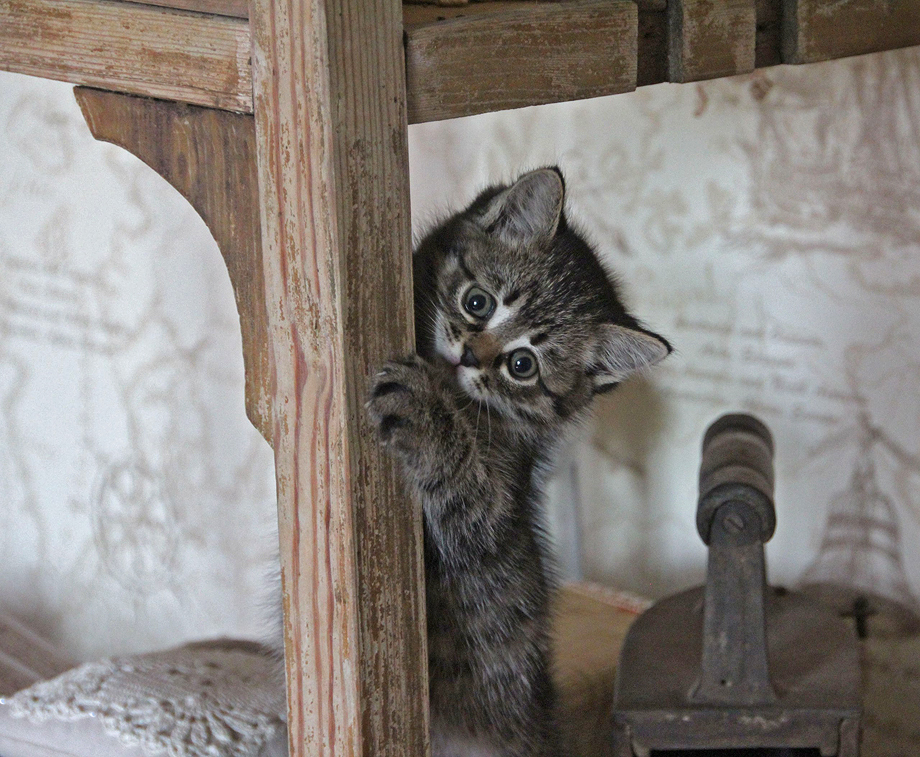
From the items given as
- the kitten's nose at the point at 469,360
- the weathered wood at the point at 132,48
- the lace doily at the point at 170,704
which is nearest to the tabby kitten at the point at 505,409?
the kitten's nose at the point at 469,360

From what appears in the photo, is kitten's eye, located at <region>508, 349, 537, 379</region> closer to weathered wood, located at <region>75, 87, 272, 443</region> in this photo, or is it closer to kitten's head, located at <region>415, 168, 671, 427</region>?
kitten's head, located at <region>415, 168, 671, 427</region>

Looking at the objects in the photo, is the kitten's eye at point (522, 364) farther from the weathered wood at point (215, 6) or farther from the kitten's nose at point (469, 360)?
the weathered wood at point (215, 6)

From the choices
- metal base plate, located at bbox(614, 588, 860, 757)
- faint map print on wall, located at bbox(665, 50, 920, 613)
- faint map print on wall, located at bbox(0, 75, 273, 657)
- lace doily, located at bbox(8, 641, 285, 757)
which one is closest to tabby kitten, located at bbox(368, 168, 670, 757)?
metal base plate, located at bbox(614, 588, 860, 757)

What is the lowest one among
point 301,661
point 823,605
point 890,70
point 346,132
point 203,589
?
point 203,589

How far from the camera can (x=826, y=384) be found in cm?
228

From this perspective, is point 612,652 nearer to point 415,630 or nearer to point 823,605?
point 823,605

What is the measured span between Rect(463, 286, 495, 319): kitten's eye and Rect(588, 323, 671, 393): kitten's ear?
0.65 feet

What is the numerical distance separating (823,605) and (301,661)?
44.0 inches

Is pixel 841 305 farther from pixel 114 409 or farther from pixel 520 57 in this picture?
pixel 114 409

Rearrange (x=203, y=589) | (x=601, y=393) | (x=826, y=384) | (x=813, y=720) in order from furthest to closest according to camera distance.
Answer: (x=203, y=589)
(x=826, y=384)
(x=601, y=393)
(x=813, y=720)

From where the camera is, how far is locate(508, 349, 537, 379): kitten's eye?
1432 mm

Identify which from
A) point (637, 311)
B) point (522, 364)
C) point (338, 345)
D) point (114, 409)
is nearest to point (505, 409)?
point (522, 364)

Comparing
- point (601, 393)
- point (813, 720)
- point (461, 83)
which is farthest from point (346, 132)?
point (813, 720)

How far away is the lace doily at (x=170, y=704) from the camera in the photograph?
150cm
